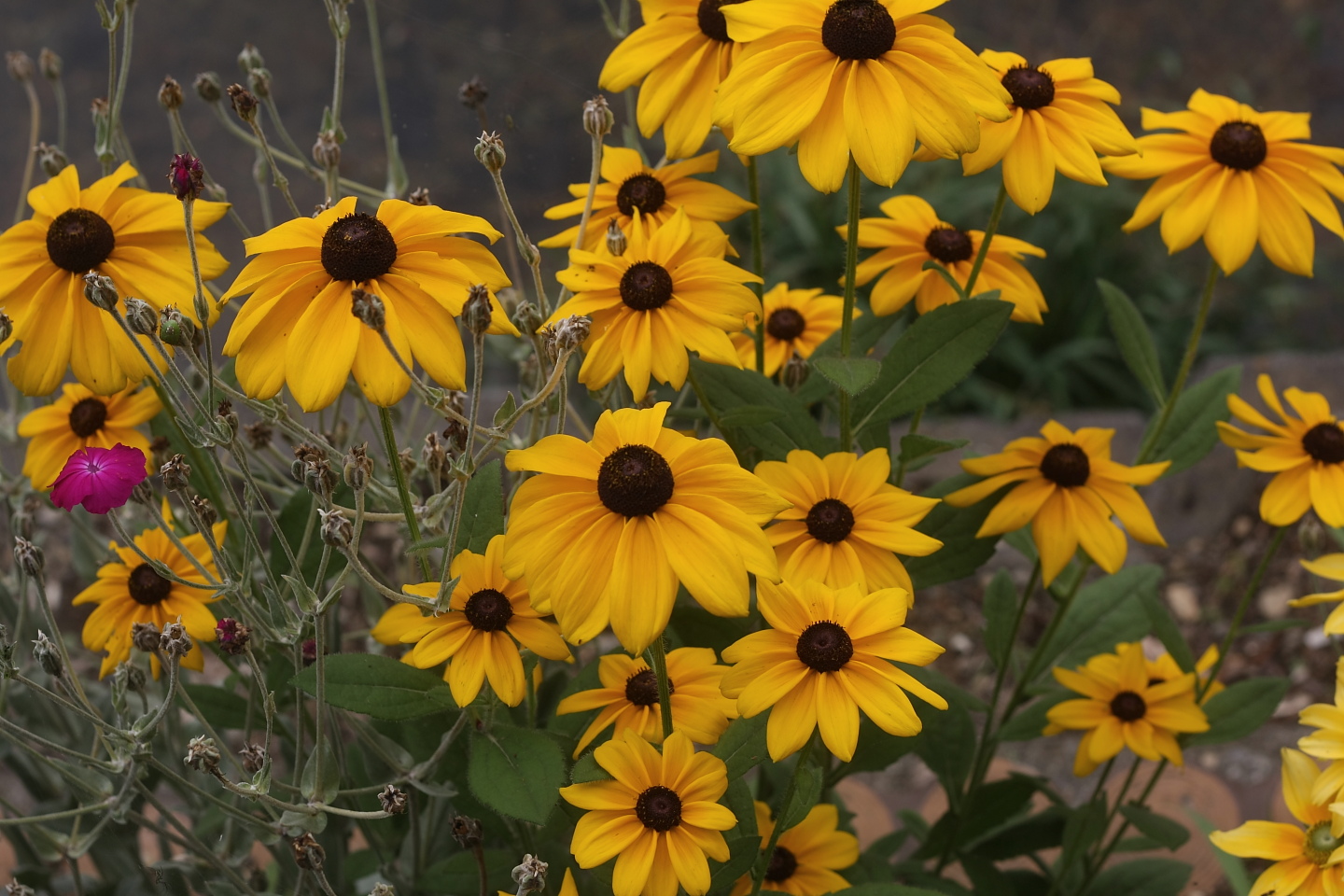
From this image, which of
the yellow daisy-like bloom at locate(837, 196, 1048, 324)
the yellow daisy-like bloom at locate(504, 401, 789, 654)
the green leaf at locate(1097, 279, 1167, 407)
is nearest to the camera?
the yellow daisy-like bloom at locate(504, 401, 789, 654)

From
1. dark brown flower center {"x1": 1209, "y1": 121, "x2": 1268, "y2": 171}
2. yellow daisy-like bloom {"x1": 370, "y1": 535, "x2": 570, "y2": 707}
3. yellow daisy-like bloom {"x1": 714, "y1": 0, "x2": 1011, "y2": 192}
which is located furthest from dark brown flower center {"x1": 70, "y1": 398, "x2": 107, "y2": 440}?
dark brown flower center {"x1": 1209, "y1": 121, "x2": 1268, "y2": 171}

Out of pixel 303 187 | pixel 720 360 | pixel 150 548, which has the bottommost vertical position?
pixel 150 548

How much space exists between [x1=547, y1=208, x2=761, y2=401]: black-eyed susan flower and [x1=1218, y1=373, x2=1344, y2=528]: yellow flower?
0.49 metres

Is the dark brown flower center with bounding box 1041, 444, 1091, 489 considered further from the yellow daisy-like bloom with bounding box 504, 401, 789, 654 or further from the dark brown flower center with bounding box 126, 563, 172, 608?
the dark brown flower center with bounding box 126, 563, 172, 608

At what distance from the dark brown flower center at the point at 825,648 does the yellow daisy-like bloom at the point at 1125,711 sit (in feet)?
1.51

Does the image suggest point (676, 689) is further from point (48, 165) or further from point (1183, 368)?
point (48, 165)

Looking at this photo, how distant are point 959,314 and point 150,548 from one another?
672 mm

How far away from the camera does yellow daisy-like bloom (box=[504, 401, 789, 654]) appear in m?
0.70

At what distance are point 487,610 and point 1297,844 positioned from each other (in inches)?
23.9

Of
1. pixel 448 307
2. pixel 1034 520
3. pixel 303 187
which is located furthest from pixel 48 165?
pixel 303 187

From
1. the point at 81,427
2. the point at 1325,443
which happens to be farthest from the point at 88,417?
the point at 1325,443

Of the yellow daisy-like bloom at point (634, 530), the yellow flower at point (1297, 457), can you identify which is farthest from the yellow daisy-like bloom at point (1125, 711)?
the yellow daisy-like bloom at point (634, 530)

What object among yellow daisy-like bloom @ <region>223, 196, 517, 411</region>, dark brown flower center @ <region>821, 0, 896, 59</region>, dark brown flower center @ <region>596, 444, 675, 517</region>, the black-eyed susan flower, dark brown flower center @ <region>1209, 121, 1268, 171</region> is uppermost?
dark brown flower center @ <region>1209, 121, 1268, 171</region>

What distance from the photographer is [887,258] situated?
1075 millimetres
